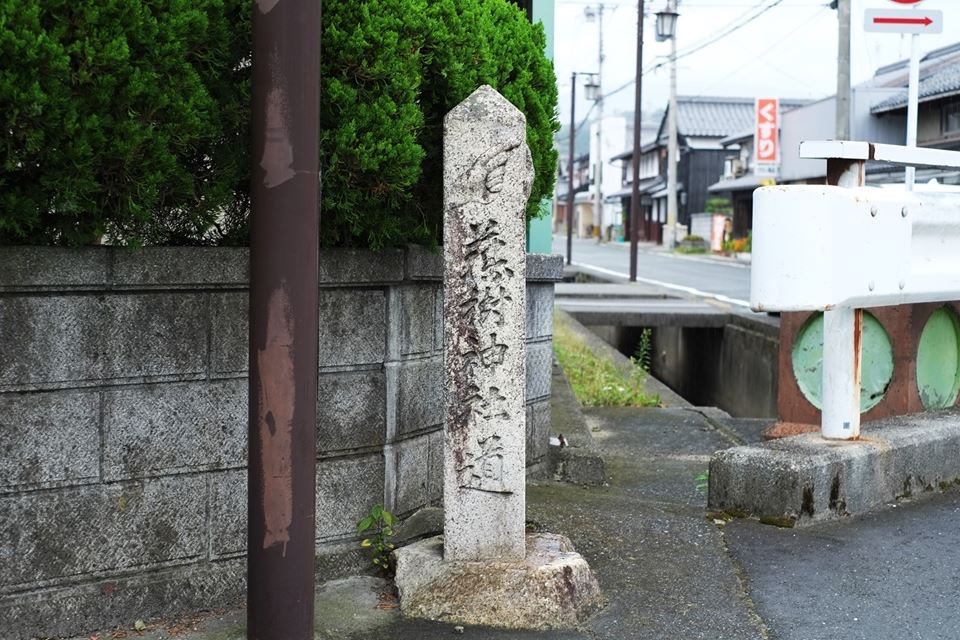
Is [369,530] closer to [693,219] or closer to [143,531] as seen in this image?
[143,531]

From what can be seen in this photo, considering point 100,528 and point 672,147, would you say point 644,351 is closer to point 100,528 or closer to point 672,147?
point 100,528

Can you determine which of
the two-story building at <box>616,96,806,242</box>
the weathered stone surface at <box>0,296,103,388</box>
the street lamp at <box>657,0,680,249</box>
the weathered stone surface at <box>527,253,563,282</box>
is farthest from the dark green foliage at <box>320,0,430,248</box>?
the two-story building at <box>616,96,806,242</box>

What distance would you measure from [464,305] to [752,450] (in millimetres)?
1926

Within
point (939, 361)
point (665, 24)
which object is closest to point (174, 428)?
point (939, 361)

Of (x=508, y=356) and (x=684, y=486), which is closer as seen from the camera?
(x=508, y=356)

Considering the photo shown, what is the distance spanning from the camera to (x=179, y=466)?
11.4 feet

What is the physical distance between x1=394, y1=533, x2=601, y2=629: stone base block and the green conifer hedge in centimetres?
126

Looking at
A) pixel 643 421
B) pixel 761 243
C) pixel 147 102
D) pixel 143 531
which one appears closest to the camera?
pixel 147 102

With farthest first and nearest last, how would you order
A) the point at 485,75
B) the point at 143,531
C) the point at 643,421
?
1. the point at 643,421
2. the point at 485,75
3. the point at 143,531

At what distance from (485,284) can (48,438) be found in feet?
4.87

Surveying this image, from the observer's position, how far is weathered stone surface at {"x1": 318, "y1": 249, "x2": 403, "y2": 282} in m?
3.79

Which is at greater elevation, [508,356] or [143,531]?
[508,356]

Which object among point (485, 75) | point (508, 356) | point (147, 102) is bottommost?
point (508, 356)

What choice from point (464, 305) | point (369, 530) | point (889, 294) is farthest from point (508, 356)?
point (889, 294)
